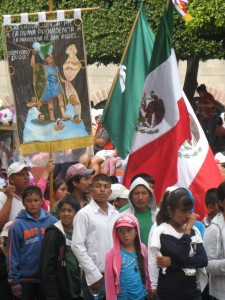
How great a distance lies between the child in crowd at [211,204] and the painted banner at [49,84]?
5.58 feet

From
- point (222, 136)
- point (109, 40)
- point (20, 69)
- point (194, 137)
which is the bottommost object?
point (222, 136)

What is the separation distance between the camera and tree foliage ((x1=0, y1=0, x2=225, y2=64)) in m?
20.0

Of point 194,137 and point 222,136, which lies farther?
point 222,136

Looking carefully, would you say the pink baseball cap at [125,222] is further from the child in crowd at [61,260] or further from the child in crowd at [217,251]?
the child in crowd at [61,260]

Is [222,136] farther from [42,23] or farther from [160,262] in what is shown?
[160,262]

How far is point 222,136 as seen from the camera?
20.3 m

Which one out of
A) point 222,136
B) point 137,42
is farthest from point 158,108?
point 222,136

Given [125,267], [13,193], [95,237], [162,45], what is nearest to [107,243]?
[95,237]

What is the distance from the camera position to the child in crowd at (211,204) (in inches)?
453

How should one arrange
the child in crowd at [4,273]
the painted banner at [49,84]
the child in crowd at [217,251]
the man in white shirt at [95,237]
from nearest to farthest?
the child in crowd at [217,251], the man in white shirt at [95,237], the child in crowd at [4,273], the painted banner at [49,84]

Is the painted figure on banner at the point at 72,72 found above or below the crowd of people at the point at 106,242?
above

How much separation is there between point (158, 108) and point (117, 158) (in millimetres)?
2935

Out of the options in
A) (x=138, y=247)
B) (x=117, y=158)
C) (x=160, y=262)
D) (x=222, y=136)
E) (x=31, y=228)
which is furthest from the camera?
(x=222, y=136)

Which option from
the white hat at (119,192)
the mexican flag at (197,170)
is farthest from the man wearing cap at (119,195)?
the mexican flag at (197,170)
